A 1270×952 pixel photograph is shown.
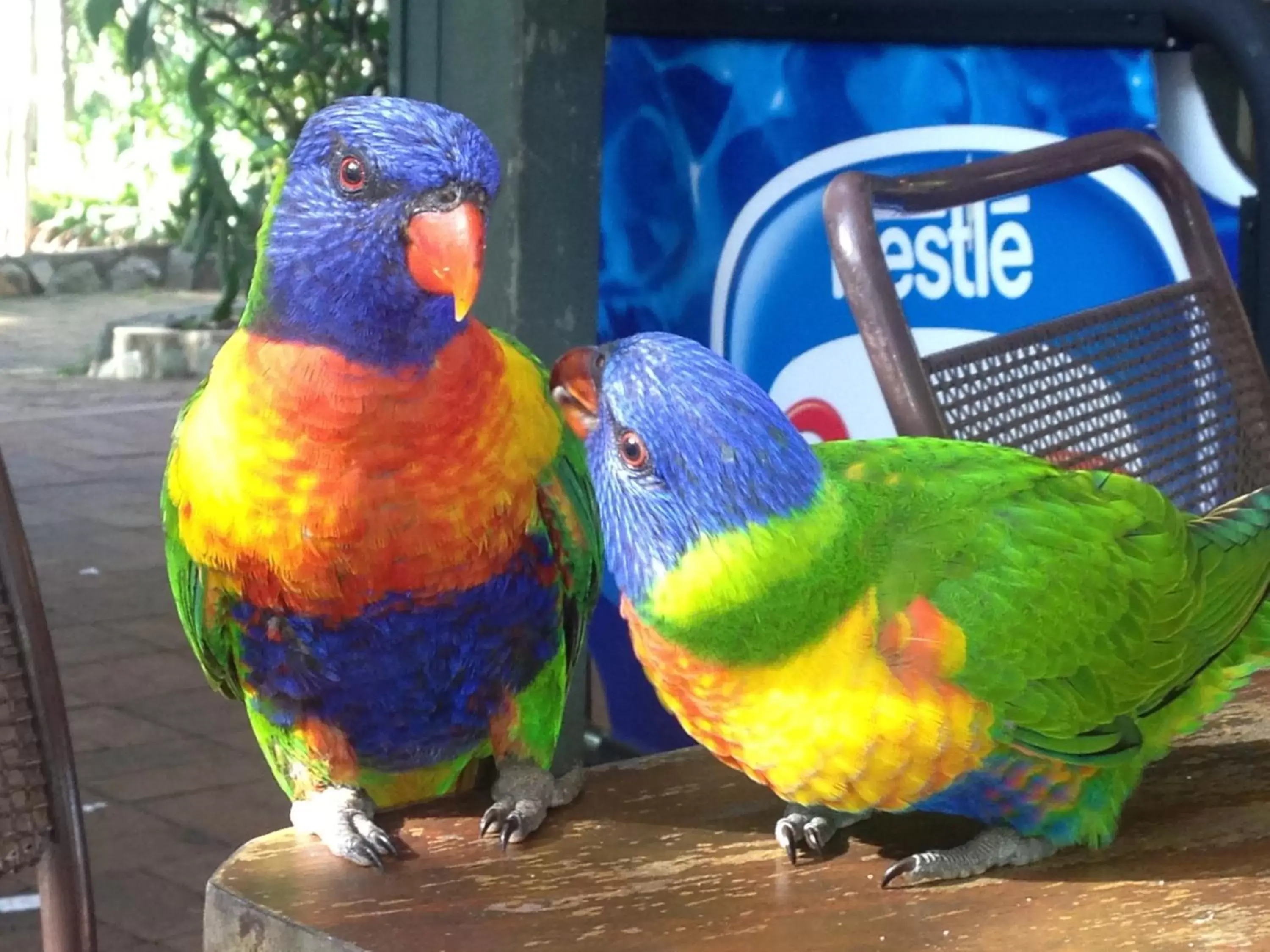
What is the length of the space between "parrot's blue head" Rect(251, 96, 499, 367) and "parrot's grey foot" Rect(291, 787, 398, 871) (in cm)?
28

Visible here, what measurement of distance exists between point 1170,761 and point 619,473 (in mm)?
461

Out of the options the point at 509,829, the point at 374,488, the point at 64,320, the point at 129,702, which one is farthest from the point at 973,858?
the point at 64,320

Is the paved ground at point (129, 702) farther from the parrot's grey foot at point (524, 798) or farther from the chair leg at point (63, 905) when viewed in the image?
the parrot's grey foot at point (524, 798)

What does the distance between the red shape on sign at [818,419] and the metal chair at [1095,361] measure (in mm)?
436

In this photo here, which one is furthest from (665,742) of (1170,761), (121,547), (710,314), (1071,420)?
(121,547)

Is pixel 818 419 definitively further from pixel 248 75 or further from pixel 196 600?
pixel 248 75

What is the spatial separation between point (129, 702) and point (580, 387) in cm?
248

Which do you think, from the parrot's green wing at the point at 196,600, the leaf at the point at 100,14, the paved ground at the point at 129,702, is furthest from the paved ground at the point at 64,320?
the parrot's green wing at the point at 196,600

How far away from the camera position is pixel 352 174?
965 millimetres

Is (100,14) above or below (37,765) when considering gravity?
above

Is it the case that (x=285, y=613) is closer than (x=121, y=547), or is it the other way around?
(x=285, y=613)

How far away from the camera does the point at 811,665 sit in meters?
0.81

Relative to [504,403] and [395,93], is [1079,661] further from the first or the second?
[395,93]

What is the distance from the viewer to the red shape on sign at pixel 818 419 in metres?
1.75
